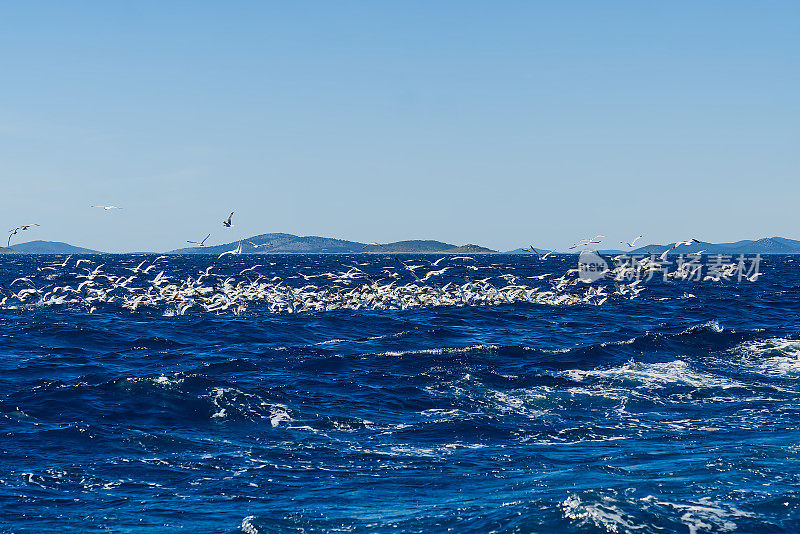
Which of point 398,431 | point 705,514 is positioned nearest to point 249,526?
point 398,431

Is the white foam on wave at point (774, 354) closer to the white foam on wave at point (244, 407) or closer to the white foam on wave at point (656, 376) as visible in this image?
the white foam on wave at point (656, 376)

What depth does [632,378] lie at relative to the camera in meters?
30.8

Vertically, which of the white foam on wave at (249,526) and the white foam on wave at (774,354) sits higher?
the white foam on wave at (774,354)

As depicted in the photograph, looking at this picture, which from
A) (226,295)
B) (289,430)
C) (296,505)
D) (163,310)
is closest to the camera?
(296,505)

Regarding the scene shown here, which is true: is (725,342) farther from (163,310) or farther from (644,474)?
(163,310)

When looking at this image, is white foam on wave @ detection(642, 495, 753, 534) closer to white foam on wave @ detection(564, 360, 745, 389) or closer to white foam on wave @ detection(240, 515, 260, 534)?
white foam on wave @ detection(240, 515, 260, 534)

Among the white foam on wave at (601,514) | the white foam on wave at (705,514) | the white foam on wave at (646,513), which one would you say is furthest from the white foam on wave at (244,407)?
the white foam on wave at (705,514)

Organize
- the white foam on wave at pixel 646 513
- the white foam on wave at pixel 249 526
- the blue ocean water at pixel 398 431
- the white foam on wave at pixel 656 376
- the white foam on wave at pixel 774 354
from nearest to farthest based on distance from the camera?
the white foam on wave at pixel 249 526, the white foam on wave at pixel 646 513, the blue ocean water at pixel 398 431, the white foam on wave at pixel 656 376, the white foam on wave at pixel 774 354

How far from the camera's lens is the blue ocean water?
1616 centimetres

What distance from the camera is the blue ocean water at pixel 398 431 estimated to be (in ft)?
53.0

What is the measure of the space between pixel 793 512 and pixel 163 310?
47850 millimetres

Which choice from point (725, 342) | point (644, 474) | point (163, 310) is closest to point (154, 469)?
point (644, 474)

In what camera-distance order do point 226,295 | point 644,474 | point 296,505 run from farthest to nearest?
point 226,295, point 644,474, point 296,505

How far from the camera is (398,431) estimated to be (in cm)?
2267
